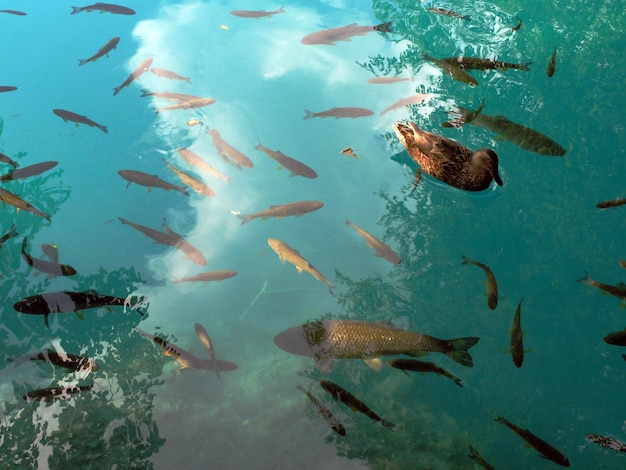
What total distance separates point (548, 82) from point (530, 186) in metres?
1.79

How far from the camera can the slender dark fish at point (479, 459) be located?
3.08 m

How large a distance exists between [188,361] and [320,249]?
61.6 inches

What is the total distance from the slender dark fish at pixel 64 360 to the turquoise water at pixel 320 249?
8cm

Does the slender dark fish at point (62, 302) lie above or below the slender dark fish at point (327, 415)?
above

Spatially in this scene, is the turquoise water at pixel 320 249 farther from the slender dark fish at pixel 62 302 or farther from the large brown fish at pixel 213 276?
the slender dark fish at pixel 62 302

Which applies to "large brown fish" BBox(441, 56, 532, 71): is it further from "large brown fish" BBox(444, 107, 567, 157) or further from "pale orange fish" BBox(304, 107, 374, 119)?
"pale orange fish" BBox(304, 107, 374, 119)

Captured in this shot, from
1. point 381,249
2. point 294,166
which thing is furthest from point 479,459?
point 294,166

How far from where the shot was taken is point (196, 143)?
17.3ft

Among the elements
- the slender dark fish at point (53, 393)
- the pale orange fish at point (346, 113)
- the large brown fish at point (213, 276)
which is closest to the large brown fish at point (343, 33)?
the pale orange fish at point (346, 113)

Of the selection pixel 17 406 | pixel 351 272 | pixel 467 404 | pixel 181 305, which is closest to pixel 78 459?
pixel 17 406

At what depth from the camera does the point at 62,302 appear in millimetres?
3182

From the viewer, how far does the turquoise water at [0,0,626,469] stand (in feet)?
11.1

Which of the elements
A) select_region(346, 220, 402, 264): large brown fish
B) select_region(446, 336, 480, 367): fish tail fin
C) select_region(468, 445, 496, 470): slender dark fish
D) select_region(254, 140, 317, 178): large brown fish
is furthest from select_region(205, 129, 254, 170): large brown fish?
select_region(468, 445, 496, 470): slender dark fish

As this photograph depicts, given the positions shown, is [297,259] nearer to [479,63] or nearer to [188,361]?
[188,361]
